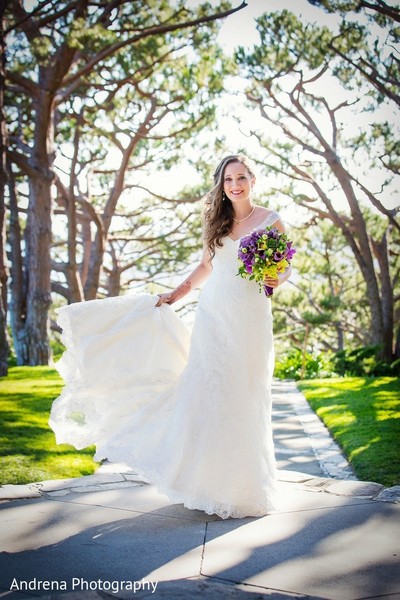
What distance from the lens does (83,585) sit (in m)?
2.26

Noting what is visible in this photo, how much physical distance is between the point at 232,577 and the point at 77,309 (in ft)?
6.54

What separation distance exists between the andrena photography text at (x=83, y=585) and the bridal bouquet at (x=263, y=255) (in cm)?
173

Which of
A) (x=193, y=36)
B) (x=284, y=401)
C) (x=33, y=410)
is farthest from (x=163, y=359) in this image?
(x=193, y=36)

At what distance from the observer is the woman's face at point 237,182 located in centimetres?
369

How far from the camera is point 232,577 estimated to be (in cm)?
230

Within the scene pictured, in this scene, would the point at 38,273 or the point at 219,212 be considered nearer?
the point at 219,212

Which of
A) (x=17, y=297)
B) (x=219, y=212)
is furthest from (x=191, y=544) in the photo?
(x=17, y=297)

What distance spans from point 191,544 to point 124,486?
128cm

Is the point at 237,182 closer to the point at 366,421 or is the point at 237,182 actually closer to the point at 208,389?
the point at 208,389

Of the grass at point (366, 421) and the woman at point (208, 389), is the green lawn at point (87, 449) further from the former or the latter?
the woman at point (208, 389)

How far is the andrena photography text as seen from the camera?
219cm

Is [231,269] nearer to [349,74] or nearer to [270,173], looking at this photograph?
[349,74]

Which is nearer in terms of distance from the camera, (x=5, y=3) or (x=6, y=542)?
(x=6, y=542)

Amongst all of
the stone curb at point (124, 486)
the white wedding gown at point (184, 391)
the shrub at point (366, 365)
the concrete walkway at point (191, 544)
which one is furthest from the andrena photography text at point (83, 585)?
the shrub at point (366, 365)
